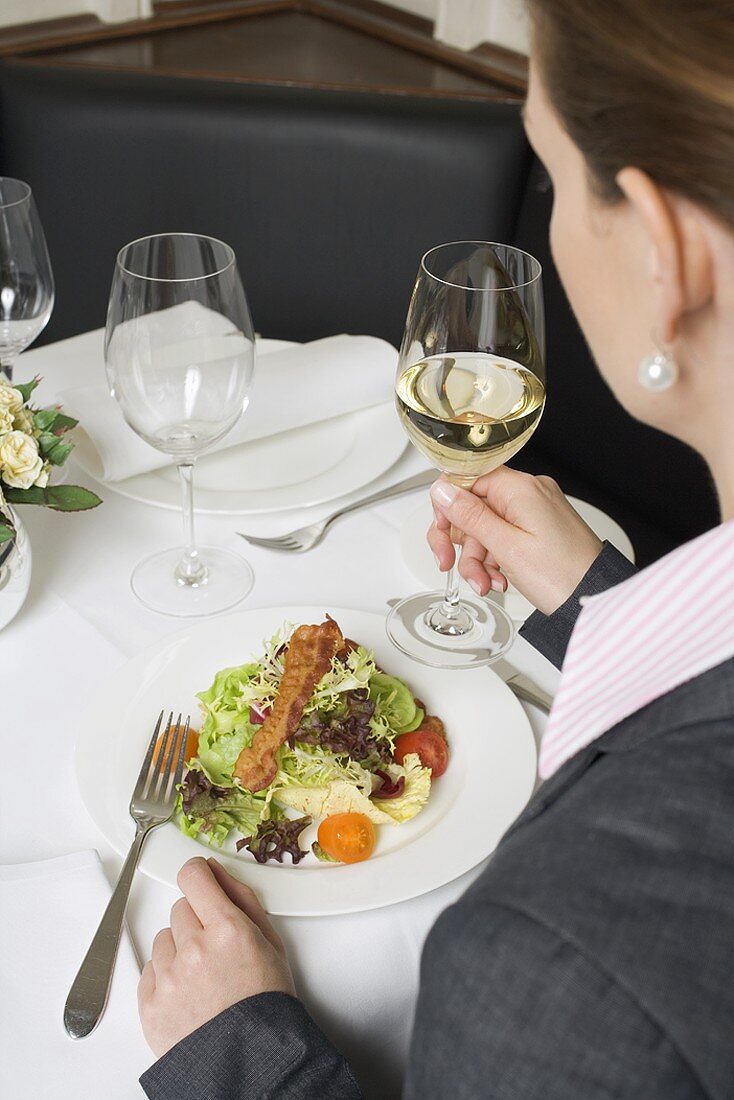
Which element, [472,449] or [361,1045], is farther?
[472,449]

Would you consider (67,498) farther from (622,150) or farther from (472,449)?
(622,150)

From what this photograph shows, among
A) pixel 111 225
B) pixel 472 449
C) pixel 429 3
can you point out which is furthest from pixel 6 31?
pixel 472 449

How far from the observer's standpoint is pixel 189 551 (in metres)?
1.20

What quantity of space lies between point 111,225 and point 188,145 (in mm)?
221

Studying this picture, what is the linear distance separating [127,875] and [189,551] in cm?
45

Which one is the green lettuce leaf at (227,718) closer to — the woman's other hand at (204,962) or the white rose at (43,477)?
the woman's other hand at (204,962)

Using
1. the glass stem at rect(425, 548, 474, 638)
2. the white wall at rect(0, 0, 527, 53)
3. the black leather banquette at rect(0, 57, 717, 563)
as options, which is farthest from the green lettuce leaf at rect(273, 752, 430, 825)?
the white wall at rect(0, 0, 527, 53)

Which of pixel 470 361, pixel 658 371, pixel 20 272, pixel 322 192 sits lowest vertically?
pixel 322 192

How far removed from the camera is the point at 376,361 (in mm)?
1502

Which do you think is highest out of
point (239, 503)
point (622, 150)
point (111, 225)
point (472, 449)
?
point (622, 150)

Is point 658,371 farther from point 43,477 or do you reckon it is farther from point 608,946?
point 43,477

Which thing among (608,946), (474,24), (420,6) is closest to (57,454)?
(608,946)

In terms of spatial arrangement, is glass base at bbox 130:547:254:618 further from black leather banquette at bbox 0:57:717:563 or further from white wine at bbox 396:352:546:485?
black leather banquette at bbox 0:57:717:563

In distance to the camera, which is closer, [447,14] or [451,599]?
[451,599]
